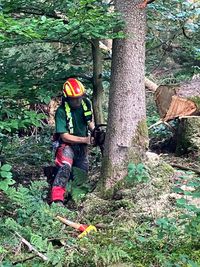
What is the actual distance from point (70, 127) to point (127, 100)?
93 centimetres

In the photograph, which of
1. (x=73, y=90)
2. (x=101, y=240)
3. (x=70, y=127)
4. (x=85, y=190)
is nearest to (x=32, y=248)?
(x=101, y=240)

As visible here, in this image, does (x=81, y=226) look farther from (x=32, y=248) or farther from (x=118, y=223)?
(x=32, y=248)

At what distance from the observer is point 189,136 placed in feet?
23.4

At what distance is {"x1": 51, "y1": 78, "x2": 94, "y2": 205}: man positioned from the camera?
6.17m

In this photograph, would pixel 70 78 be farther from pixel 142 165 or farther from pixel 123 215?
pixel 123 215

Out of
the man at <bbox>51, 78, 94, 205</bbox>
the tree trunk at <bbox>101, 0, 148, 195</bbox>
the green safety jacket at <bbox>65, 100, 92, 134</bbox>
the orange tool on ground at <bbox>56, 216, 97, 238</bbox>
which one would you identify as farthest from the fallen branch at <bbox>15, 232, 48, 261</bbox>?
the green safety jacket at <bbox>65, 100, 92, 134</bbox>

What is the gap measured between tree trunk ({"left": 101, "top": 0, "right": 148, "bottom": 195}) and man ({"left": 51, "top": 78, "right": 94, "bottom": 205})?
1.74 feet

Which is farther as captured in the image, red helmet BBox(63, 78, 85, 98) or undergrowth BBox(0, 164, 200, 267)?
red helmet BBox(63, 78, 85, 98)

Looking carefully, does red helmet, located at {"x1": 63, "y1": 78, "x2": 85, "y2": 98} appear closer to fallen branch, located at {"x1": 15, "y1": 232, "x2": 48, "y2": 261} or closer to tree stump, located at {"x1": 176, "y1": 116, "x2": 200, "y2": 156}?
tree stump, located at {"x1": 176, "y1": 116, "x2": 200, "y2": 156}

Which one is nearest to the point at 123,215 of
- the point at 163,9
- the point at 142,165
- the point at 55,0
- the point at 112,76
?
the point at 142,165

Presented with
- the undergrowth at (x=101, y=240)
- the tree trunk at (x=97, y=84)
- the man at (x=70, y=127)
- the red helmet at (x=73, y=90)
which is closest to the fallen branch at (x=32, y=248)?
the undergrowth at (x=101, y=240)

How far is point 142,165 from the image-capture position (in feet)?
18.5

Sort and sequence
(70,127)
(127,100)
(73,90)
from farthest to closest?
1. (70,127)
2. (73,90)
3. (127,100)

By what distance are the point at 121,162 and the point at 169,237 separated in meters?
1.65
